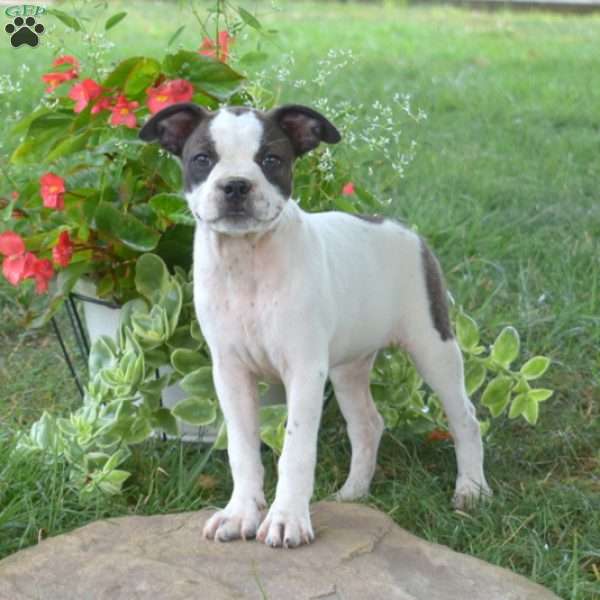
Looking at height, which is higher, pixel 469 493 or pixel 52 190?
pixel 52 190

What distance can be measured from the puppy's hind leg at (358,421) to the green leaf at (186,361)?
1.35 ft

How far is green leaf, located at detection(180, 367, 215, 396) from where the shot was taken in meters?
3.73

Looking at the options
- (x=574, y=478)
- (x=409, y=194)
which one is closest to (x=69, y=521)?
(x=574, y=478)

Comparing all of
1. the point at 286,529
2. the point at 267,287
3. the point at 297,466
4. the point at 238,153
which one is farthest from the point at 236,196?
the point at 286,529

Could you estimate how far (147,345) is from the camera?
3.82 metres

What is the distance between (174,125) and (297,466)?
0.94 meters

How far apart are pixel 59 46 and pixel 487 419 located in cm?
193

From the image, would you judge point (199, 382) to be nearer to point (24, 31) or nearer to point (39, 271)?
point (39, 271)

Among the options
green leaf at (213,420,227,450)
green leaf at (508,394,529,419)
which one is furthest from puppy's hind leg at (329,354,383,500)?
green leaf at (508,394,529,419)

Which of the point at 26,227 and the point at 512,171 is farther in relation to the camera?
the point at 512,171

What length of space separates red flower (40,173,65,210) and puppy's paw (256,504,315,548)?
1.22 meters

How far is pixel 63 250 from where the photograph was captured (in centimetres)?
376

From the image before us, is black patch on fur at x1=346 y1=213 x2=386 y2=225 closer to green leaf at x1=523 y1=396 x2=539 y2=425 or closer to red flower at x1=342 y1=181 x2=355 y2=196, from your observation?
red flower at x1=342 y1=181 x2=355 y2=196

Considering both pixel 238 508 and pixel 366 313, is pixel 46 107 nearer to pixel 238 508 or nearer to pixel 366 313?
pixel 366 313
